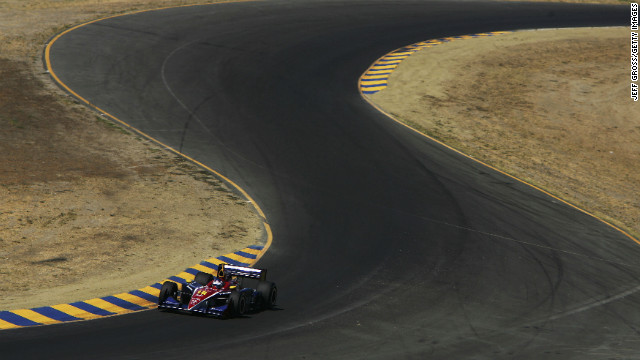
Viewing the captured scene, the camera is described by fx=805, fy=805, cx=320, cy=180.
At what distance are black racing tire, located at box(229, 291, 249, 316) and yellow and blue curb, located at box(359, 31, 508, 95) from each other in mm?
28741

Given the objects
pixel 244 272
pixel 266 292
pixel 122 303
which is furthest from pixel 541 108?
pixel 122 303

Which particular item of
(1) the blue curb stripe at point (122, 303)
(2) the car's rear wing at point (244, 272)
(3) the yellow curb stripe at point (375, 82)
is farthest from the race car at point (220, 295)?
(3) the yellow curb stripe at point (375, 82)

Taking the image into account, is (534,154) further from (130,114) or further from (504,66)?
(130,114)

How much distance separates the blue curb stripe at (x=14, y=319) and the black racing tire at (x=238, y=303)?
5047 mm

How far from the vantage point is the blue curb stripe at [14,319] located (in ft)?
67.4

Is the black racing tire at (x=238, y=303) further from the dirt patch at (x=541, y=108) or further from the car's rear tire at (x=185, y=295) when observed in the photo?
the dirt patch at (x=541, y=108)

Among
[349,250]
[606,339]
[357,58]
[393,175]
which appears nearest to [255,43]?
[357,58]

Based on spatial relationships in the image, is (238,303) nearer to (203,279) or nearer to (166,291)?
(203,279)

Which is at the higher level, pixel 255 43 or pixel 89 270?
pixel 255 43

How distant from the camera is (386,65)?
54344 mm

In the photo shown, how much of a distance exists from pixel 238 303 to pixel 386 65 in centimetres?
3498

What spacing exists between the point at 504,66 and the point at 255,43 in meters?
17.3

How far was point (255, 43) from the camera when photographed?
56375 mm

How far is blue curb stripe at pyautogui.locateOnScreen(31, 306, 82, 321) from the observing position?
2119cm
